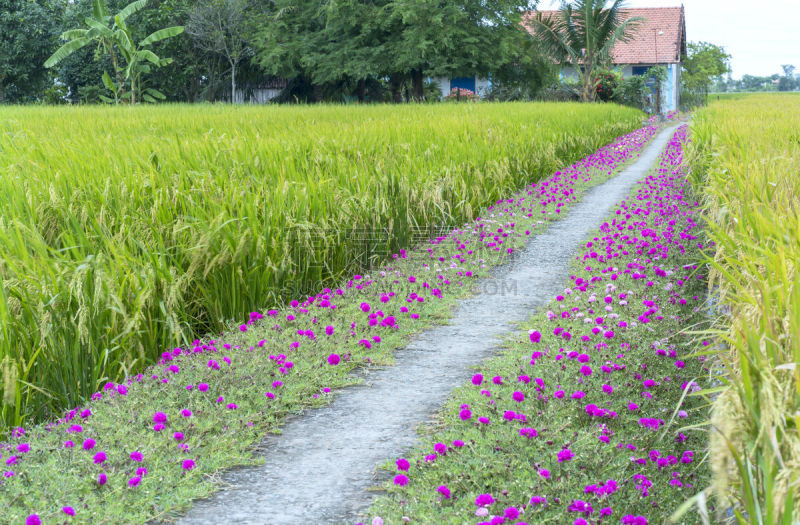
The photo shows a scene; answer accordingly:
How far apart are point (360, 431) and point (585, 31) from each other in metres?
26.9

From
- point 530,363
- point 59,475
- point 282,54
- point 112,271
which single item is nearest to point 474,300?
point 530,363

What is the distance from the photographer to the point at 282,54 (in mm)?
27844

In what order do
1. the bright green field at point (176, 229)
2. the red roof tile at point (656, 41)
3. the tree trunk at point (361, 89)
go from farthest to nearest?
the red roof tile at point (656, 41)
the tree trunk at point (361, 89)
the bright green field at point (176, 229)

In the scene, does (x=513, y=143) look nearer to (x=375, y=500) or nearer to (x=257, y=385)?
(x=257, y=385)

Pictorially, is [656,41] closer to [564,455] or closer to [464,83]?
[464,83]

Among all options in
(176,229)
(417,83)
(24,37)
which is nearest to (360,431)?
(176,229)

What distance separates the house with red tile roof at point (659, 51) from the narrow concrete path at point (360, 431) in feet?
115

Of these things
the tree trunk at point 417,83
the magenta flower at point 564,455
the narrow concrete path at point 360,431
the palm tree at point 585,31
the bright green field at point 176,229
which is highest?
the palm tree at point 585,31

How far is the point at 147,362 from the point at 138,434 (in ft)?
3.25

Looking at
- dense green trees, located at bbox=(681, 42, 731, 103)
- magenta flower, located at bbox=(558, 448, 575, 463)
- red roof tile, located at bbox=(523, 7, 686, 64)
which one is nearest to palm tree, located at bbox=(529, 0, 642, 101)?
red roof tile, located at bbox=(523, 7, 686, 64)

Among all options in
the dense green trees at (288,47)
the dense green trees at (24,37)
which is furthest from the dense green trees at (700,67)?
the dense green trees at (24,37)

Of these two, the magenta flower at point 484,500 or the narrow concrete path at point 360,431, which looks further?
the narrow concrete path at point 360,431

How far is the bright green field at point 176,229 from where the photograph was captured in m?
3.46

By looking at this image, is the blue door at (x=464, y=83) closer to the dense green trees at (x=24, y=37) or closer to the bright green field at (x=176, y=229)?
the dense green trees at (x=24, y=37)
